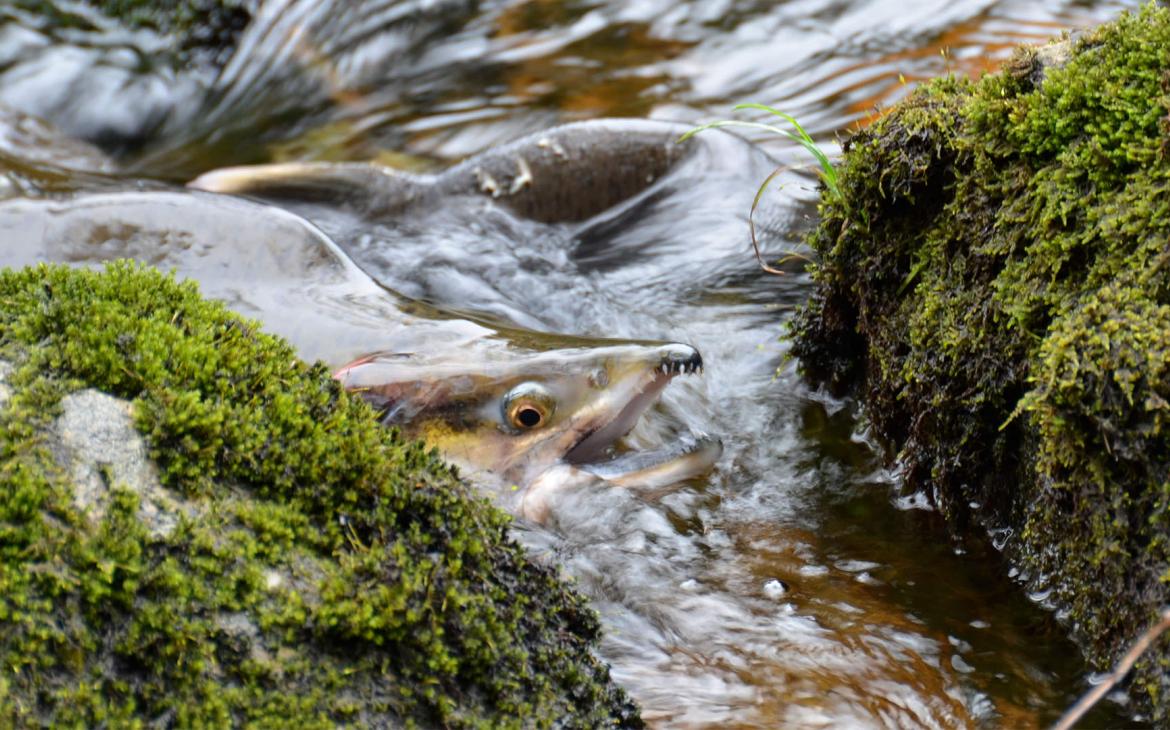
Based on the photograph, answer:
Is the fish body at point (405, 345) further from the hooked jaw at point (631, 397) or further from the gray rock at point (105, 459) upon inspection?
the gray rock at point (105, 459)

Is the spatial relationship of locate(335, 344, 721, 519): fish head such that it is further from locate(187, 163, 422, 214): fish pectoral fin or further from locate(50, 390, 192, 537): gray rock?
locate(187, 163, 422, 214): fish pectoral fin

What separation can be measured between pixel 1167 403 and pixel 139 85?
8245 millimetres

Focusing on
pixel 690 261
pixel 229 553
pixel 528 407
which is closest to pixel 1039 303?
pixel 528 407

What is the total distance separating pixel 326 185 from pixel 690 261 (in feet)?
7.98

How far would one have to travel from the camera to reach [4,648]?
172 cm

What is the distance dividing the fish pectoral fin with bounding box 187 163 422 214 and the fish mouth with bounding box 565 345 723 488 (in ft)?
10.7

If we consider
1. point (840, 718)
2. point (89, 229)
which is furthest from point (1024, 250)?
point (89, 229)

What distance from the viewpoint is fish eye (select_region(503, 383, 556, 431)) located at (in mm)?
3418

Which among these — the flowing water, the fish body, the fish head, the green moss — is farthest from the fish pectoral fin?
the fish head

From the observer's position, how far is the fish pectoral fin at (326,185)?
6453 millimetres

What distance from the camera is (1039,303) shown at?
277 centimetres

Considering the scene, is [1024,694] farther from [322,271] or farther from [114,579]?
[322,271]

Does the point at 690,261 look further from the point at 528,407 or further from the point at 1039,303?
the point at 1039,303

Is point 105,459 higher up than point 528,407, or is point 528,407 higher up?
point 105,459
